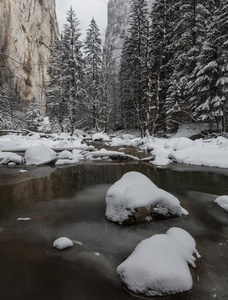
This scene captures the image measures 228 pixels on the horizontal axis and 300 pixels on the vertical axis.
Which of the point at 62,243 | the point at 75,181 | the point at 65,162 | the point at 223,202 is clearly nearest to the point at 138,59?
the point at 65,162

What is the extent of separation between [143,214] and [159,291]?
129 centimetres

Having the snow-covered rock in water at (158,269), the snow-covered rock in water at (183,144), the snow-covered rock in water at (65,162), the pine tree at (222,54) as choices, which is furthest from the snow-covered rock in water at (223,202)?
the pine tree at (222,54)

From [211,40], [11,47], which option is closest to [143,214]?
[211,40]

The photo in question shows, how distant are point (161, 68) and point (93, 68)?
12321 mm

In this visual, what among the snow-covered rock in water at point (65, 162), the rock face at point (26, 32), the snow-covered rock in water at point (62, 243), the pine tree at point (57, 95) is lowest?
the snow-covered rock in water at point (62, 243)

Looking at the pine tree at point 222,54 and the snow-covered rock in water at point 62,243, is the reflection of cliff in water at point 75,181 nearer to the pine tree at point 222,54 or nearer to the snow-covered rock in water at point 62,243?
the snow-covered rock in water at point 62,243

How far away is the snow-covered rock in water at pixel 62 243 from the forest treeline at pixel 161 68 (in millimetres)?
10358

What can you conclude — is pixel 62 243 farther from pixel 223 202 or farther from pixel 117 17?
pixel 117 17

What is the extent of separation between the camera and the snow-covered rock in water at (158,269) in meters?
1.53

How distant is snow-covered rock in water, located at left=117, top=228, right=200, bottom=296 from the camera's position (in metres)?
1.53

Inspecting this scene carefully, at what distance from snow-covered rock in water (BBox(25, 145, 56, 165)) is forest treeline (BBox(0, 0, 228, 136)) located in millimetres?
7499

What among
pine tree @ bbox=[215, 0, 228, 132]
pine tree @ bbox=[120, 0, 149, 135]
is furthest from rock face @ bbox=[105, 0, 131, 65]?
pine tree @ bbox=[215, 0, 228, 132]

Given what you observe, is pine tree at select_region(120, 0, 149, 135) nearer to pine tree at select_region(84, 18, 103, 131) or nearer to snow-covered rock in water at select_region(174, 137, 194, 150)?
pine tree at select_region(84, 18, 103, 131)

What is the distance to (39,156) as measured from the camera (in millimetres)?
7777
